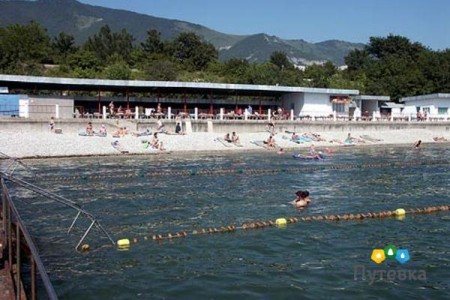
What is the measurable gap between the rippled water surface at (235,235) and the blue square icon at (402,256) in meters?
0.19

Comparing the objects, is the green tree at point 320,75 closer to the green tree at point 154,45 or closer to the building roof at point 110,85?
the building roof at point 110,85

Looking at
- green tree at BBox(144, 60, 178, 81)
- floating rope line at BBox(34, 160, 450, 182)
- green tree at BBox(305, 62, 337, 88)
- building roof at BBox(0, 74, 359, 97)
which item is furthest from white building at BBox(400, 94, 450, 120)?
green tree at BBox(144, 60, 178, 81)

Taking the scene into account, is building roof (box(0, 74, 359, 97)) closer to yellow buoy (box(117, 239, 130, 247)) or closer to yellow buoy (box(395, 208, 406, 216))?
yellow buoy (box(395, 208, 406, 216))

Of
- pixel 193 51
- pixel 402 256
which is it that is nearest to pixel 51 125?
pixel 402 256

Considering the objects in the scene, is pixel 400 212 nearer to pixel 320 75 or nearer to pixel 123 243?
pixel 123 243

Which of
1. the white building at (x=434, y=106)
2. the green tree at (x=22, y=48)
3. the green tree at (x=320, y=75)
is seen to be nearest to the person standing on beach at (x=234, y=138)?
the white building at (x=434, y=106)

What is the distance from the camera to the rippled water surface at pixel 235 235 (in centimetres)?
1127

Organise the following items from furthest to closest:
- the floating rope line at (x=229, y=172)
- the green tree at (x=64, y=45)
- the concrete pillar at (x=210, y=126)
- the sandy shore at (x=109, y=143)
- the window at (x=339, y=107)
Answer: the green tree at (x=64, y=45), the window at (x=339, y=107), the concrete pillar at (x=210, y=126), the sandy shore at (x=109, y=143), the floating rope line at (x=229, y=172)

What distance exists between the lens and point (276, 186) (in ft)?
82.7

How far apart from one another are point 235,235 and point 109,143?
27307mm

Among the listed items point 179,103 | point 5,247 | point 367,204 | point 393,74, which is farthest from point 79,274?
point 393,74

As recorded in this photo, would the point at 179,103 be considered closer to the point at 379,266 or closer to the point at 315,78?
the point at 315,78

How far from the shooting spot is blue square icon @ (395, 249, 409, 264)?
1305cm

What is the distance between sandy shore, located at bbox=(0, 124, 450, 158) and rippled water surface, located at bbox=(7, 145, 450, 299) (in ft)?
25.4
